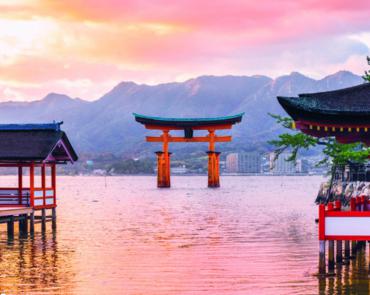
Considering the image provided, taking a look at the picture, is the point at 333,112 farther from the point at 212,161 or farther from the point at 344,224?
the point at 212,161

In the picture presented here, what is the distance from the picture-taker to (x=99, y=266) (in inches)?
1005

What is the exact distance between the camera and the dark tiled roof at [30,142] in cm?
3478

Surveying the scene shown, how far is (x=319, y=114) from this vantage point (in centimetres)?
2072

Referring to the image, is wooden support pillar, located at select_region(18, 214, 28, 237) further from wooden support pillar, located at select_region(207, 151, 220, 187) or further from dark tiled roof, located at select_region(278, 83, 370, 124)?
wooden support pillar, located at select_region(207, 151, 220, 187)

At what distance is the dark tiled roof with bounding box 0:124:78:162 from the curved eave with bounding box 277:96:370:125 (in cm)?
1625

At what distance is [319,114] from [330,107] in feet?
1.38

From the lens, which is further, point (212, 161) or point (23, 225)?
point (212, 161)

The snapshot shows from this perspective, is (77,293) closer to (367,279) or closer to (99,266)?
(99,266)

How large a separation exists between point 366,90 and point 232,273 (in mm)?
6340

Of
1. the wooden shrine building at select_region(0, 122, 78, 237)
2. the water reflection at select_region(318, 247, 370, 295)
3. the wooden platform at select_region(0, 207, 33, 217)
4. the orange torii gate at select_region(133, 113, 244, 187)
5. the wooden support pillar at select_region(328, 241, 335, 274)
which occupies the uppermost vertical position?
the orange torii gate at select_region(133, 113, 244, 187)

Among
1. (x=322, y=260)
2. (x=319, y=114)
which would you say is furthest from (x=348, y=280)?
(x=319, y=114)

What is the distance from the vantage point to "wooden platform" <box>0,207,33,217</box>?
33191 millimetres

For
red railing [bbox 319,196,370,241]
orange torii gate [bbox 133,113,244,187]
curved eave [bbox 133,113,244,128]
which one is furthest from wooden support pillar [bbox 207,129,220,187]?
red railing [bbox 319,196,370,241]

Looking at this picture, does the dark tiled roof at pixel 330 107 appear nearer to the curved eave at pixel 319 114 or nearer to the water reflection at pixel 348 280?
the curved eave at pixel 319 114
